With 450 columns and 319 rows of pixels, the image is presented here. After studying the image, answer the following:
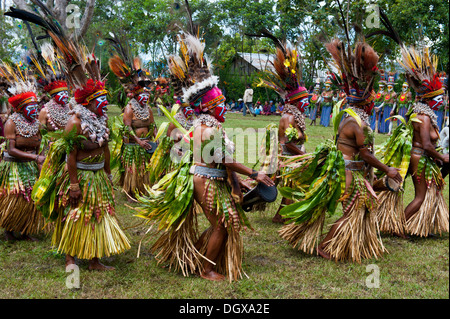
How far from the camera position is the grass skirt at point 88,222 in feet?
12.9

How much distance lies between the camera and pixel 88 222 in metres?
3.94

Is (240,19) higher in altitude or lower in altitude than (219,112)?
higher

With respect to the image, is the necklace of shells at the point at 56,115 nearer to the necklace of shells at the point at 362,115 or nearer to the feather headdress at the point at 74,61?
the feather headdress at the point at 74,61

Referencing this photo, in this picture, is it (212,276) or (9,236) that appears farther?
(9,236)

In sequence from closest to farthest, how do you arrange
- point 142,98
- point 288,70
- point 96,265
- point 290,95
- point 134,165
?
1. point 96,265
2. point 288,70
3. point 290,95
4. point 142,98
5. point 134,165

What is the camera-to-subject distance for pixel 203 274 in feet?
12.9

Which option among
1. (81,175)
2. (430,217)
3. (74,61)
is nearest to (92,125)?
(81,175)

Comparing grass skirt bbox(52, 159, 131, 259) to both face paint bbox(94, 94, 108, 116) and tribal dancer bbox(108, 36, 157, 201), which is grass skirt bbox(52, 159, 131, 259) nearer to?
face paint bbox(94, 94, 108, 116)

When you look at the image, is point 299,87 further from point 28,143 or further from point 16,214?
point 16,214

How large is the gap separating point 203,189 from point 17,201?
2522 millimetres

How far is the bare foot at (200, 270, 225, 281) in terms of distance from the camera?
387 centimetres

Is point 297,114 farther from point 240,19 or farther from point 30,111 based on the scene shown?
point 240,19
